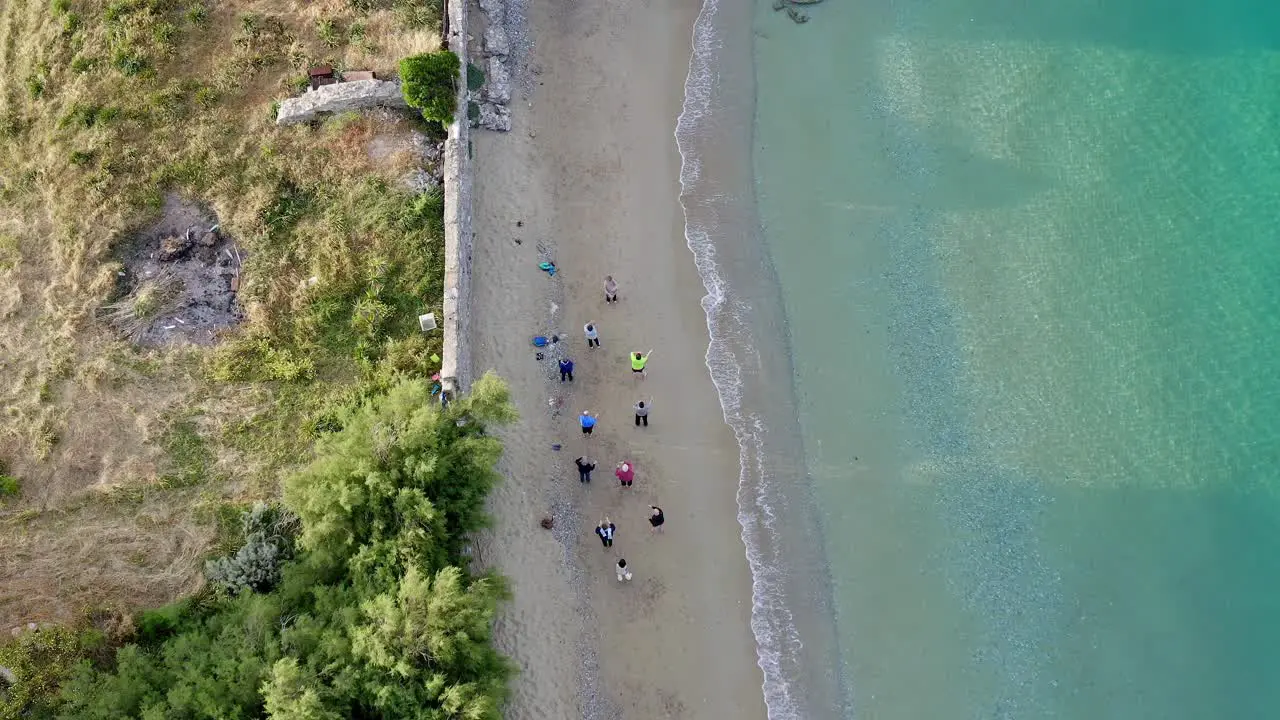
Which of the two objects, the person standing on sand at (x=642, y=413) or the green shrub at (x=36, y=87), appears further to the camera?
the green shrub at (x=36, y=87)

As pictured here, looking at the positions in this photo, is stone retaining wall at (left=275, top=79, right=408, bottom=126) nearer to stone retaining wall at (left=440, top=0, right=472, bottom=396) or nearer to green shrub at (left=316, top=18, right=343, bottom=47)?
stone retaining wall at (left=440, top=0, right=472, bottom=396)

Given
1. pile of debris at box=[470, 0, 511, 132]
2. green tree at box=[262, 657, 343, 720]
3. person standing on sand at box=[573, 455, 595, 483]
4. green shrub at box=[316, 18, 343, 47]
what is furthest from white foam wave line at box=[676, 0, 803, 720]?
green shrub at box=[316, 18, 343, 47]

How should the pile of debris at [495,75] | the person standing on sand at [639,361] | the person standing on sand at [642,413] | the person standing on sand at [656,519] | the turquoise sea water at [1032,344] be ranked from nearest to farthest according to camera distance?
the turquoise sea water at [1032,344] → the person standing on sand at [656,519] → the person standing on sand at [642,413] → the person standing on sand at [639,361] → the pile of debris at [495,75]

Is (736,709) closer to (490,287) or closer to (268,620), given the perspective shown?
(268,620)

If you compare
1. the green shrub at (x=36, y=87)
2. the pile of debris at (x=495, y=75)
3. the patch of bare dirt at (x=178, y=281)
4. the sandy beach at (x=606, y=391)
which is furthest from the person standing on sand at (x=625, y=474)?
the green shrub at (x=36, y=87)

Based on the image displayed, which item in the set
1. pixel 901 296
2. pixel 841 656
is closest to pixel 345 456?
pixel 841 656

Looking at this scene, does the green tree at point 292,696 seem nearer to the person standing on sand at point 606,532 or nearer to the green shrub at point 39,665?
the green shrub at point 39,665

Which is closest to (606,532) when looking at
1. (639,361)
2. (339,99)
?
(639,361)
